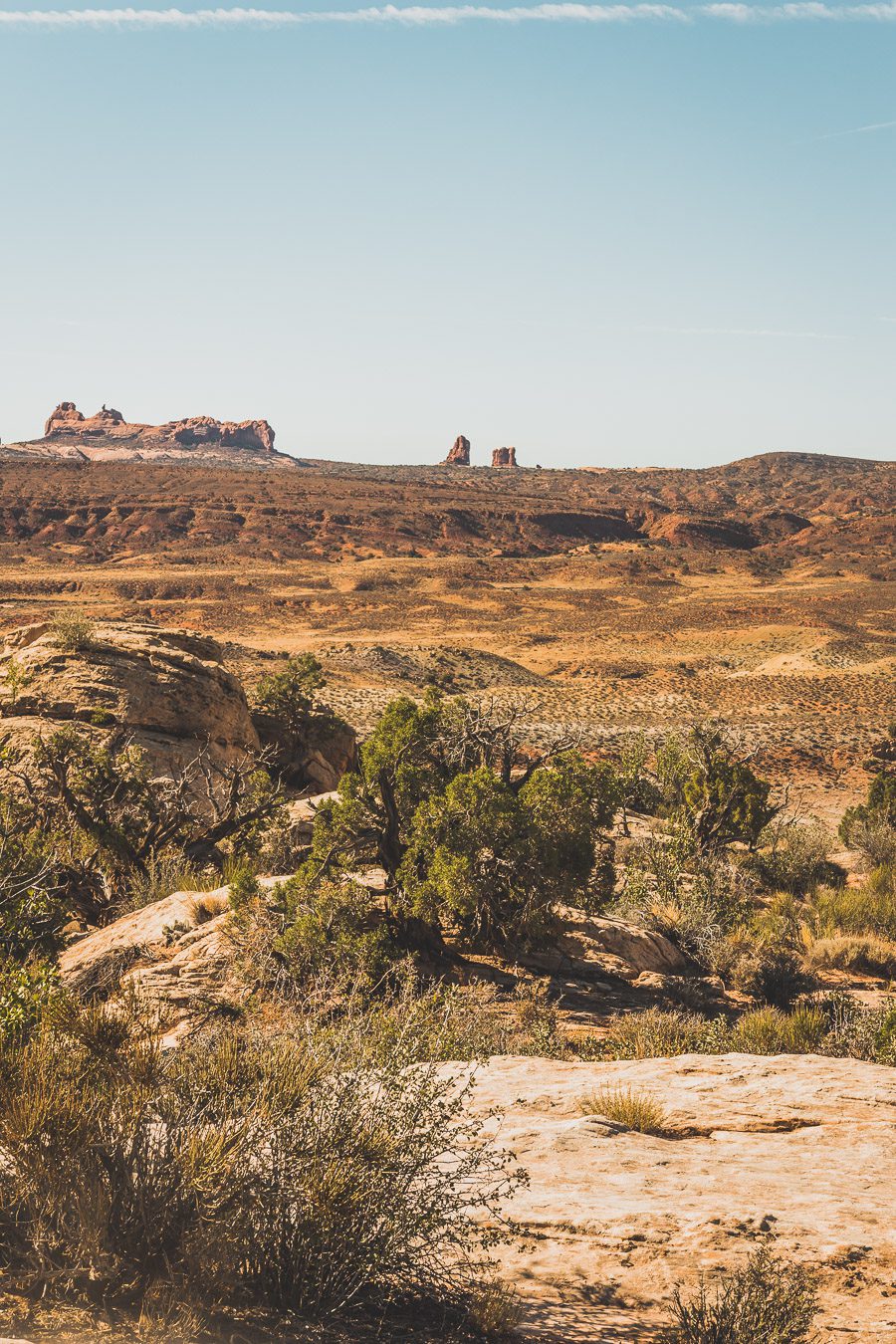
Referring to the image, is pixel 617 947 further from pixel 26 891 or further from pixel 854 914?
pixel 26 891

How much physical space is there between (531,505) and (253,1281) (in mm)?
114385

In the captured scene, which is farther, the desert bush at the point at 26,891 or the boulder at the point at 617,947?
the boulder at the point at 617,947

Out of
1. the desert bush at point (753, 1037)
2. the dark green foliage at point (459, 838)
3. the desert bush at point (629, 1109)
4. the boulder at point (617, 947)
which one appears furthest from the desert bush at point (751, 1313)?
the boulder at point (617, 947)

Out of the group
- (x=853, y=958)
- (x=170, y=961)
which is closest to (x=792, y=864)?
(x=853, y=958)

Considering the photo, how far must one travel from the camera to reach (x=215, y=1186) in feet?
11.3

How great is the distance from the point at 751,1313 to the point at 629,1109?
226cm

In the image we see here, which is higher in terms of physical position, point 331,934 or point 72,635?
point 72,635

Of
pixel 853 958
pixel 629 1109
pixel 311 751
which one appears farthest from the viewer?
pixel 311 751

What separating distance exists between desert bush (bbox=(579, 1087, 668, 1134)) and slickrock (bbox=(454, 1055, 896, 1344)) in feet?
0.22

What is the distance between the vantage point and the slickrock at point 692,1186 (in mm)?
Answer: 3973

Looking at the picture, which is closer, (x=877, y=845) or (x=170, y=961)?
(x=170, y=961)

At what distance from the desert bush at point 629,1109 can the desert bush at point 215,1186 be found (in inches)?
73.2

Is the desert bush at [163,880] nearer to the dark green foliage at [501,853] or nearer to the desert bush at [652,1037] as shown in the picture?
the dark green foliage at [501,853]

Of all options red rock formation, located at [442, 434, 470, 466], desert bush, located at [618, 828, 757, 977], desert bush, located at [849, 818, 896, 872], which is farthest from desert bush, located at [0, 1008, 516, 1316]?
red rock formation, located at [442, 434, 470, 466]
